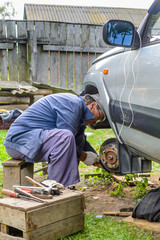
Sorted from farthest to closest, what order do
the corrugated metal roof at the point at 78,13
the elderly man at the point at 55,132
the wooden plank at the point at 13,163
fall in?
the corrugated metal roof at the point at 78,13
the wooden plank at the point at 13,163
the elderly man at the point at 55,132

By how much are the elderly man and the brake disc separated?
13.8 inches

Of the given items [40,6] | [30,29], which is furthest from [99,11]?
[30,29]

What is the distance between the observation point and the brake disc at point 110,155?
3795mm

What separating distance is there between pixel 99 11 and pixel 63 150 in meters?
27.5

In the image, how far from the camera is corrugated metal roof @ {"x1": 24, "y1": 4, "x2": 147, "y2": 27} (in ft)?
92.6

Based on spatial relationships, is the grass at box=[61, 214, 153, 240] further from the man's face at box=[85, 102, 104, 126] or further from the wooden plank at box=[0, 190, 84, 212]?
the man's face at box=[85, 102, 104, 126]

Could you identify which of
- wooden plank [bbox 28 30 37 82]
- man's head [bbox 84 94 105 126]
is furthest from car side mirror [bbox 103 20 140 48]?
wooden plank [bbox 28 30 37 82]

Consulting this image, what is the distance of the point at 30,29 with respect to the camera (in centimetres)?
878

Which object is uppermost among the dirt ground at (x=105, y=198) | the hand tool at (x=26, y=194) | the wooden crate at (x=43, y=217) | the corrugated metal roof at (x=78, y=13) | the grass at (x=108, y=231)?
the corrugated metal roof at (x=78, y=13)

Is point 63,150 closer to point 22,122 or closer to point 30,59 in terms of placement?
point 22,122

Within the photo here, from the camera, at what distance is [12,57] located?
29.0 ft

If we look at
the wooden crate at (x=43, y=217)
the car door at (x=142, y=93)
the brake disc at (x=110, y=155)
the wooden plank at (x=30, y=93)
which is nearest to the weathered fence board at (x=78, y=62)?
the wooden plank at (x=30, y=93)

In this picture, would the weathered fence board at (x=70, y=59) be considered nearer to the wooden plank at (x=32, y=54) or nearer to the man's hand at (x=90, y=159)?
the wooden plank at (x=32, y=54)

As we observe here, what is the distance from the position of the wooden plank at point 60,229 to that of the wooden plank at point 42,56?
686cm
